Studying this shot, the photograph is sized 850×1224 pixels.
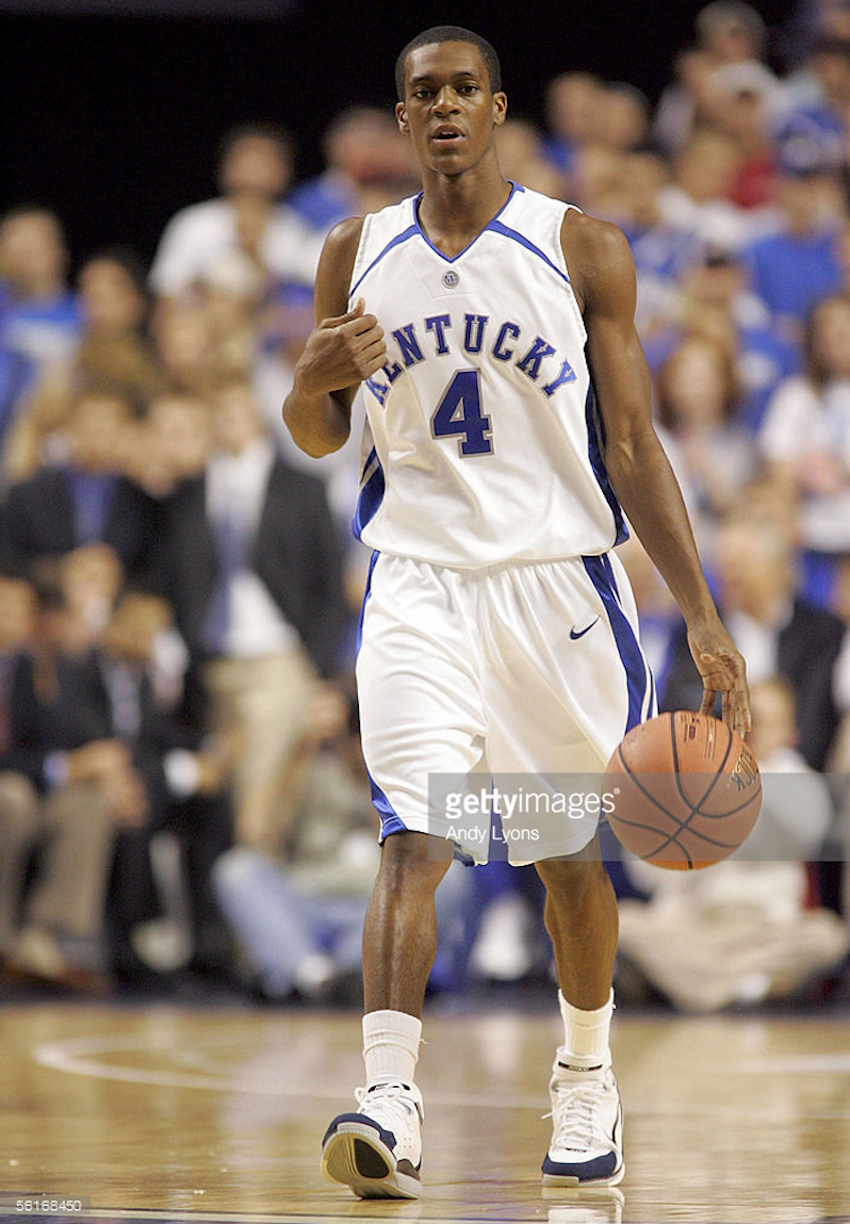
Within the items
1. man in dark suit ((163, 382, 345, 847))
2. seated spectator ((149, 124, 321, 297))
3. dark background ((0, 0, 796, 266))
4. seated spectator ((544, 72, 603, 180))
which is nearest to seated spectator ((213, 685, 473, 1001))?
man in dark suit ((163, 382, 345, 847))

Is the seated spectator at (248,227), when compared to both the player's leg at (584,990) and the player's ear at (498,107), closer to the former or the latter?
the player's ear at (498,107)

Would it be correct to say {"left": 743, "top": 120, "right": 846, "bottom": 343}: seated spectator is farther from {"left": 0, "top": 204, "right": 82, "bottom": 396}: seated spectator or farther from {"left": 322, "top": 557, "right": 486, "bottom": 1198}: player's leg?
{"left": 322, "top": 557, "right": 486, "bottom": 1198}: player's leg

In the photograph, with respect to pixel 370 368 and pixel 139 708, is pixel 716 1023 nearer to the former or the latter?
pixel 139 708

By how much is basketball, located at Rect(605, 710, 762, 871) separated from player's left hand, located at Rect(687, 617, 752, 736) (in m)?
0.04

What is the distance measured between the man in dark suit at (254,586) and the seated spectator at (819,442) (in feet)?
7.67

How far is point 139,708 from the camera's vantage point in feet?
30.5

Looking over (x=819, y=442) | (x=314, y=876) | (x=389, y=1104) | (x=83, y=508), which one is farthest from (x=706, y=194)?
(x=389, y=1104)

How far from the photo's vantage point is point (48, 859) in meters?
8.94

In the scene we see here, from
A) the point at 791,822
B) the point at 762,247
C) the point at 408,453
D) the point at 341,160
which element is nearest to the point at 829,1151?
the point at 408,453

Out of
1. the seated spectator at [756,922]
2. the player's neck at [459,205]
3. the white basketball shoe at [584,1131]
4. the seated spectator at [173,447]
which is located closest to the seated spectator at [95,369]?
the seated spectator at [173,447]

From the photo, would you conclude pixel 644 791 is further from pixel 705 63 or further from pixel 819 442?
pixel 705 63

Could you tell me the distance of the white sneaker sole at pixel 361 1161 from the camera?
3.18 meters

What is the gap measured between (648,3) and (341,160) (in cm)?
210

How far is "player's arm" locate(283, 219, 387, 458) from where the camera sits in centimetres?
363
